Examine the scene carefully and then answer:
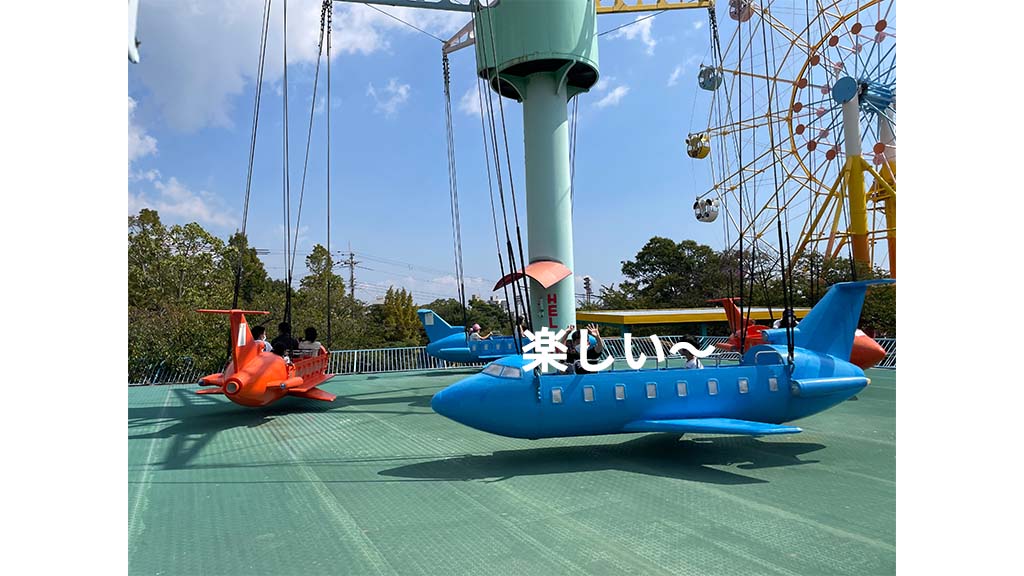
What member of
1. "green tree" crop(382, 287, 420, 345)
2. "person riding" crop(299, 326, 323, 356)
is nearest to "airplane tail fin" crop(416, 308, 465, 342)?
"person riding" crop(299, 326, 323, 356)

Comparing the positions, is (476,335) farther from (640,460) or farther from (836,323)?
(836,323)

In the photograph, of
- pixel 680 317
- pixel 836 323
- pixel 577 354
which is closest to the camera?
pixel 577 354

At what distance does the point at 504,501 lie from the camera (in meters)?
6.95

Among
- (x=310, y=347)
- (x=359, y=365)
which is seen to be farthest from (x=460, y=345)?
(x=310, y=347)

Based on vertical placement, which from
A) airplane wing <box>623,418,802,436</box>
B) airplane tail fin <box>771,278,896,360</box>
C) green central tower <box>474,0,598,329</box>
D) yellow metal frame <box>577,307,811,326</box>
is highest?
green central tower <box>474,0,598,329</box>

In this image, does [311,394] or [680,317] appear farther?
[680,317]

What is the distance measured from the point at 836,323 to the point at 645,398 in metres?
4.28

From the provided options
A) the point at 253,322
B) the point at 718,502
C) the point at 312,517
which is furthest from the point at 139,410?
the point at 253,322

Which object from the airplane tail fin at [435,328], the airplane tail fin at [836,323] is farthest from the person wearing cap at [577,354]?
the airplane tail fin at [435,328]

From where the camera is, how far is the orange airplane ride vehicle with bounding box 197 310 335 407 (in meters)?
11.9

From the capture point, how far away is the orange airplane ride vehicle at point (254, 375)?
38.9 feet

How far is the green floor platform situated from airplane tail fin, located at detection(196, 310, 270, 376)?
4.88 ft

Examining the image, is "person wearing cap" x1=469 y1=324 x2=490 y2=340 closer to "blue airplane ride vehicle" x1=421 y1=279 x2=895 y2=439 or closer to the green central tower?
the green central tower

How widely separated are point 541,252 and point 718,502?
A: 10683 millimetres
